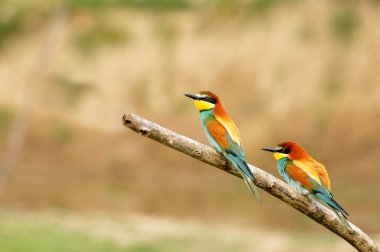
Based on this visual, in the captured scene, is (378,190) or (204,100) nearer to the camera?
(204,100)

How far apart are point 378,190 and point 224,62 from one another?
215 inches

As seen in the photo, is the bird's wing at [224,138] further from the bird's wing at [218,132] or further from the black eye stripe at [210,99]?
the black eye stripe at [210,99]

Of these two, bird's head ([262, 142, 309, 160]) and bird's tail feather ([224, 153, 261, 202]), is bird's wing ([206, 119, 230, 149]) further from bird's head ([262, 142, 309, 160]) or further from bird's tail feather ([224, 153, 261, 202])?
bird's head ([262, 142, 309, 160])

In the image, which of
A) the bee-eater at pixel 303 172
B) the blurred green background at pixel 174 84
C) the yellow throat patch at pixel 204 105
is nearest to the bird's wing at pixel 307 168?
the bee-eater at pixel 303 172

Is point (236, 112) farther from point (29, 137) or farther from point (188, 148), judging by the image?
point (188, 148)

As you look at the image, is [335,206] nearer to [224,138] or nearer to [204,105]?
[224,138]

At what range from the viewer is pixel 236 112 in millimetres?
24172

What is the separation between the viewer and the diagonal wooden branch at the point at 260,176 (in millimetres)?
3905

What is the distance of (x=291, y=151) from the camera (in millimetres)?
4289

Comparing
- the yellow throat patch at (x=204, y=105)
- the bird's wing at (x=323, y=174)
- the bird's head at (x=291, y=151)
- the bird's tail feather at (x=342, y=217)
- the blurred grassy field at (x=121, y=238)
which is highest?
the blurred grassy field at (x=121, y=238)

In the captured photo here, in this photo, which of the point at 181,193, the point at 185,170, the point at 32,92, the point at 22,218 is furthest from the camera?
the point at 32,92

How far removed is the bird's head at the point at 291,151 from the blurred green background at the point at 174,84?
1707cm

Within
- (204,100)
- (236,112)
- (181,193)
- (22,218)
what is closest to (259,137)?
(236,112)

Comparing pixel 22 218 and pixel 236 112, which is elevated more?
pixel 236 112
